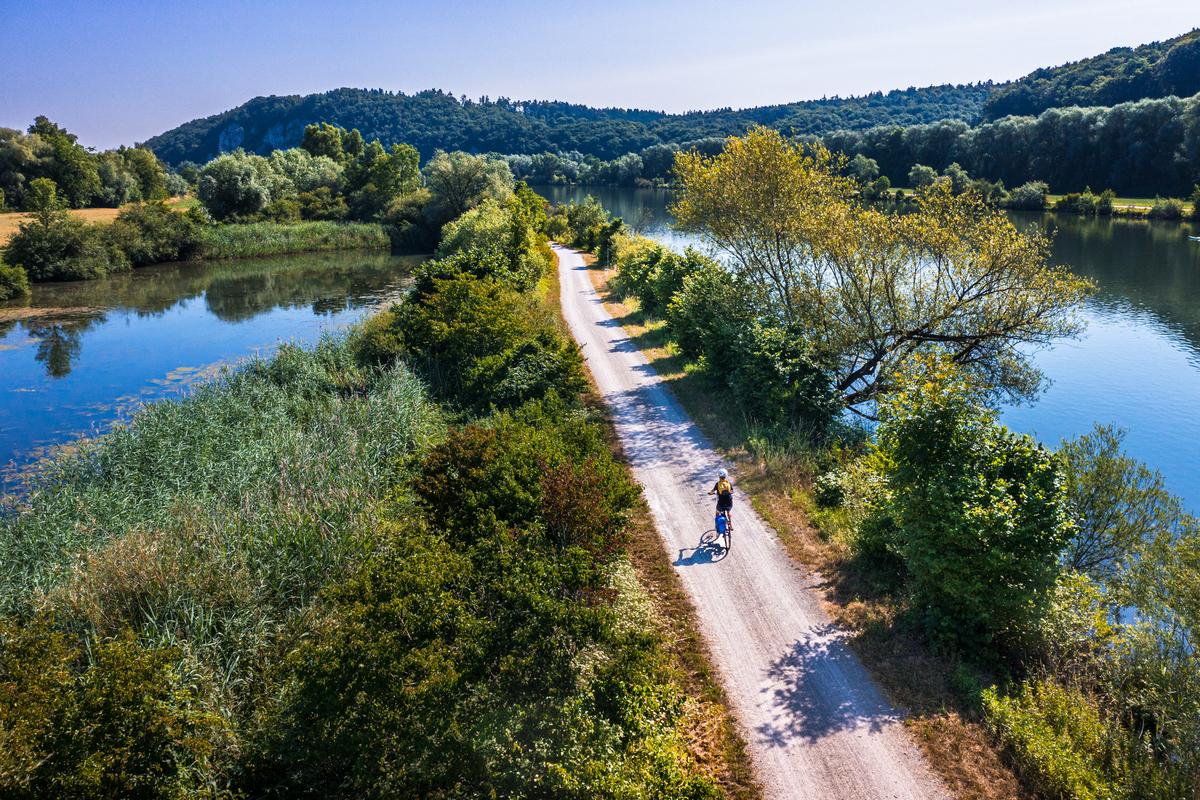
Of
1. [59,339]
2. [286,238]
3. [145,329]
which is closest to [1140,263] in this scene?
[145,329]

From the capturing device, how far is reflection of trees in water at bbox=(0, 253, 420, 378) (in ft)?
130

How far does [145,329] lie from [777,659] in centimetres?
4340

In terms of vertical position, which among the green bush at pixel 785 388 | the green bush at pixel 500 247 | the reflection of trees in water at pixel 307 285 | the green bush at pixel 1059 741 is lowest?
the green bush at pixel 1059 741

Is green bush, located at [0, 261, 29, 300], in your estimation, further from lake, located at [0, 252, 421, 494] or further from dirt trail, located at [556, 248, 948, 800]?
→ dirt trail, located at [556, 248, 948, 800]

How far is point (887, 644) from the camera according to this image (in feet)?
35.1

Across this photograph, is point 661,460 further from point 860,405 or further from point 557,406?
point 860,405

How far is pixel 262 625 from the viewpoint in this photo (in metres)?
9.84

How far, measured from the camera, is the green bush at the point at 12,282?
4722cm

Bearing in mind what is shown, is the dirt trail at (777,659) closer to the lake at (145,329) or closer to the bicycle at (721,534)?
the bicycle at (721,534)

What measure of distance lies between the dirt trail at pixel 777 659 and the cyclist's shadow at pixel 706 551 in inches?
1.4

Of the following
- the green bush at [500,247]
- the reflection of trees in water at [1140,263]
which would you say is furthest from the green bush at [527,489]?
the reflection of trees in water at [1140,263]

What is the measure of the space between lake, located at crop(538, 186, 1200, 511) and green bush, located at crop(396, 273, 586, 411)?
16.0 m

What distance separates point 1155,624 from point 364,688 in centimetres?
1122

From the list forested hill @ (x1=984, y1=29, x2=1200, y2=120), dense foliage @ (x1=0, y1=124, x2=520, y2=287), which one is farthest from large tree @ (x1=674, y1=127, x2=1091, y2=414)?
forested hill @ (x1=984, y1=29, x2=1200, y2=120)
